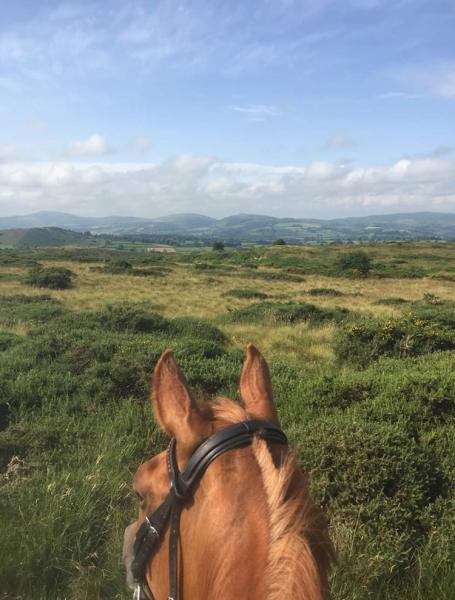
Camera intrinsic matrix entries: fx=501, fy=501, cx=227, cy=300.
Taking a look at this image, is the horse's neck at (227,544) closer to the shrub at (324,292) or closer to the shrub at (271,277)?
the shrub at (324,292)

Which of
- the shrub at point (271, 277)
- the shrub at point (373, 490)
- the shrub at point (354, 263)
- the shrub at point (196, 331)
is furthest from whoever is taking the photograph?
the shrub at point (354, 263)

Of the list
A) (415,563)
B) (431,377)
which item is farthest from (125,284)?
(415,563)

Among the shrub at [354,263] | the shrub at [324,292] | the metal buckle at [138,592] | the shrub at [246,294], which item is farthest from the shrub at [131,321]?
the shrub at [354,263]

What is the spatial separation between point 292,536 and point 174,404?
43 cm

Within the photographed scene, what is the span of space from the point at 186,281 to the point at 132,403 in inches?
1041

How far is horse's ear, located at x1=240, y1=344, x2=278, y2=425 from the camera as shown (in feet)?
4.67

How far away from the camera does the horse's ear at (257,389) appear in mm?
1424

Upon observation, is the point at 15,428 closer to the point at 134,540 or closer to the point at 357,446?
the point at 357,446

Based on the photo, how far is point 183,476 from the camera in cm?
123

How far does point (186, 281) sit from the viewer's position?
1265 inches

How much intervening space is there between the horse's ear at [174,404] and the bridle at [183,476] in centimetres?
5

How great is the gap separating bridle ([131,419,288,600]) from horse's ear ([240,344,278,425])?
12 cm

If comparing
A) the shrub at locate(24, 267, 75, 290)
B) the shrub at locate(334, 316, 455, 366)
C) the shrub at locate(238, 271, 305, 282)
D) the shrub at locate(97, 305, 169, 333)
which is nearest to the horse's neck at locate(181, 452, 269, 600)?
the shrub at locate(334, 316, 455, 366)

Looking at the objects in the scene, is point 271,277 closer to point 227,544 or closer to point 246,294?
point 246,294
